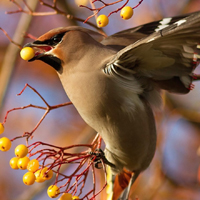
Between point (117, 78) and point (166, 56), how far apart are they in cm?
31

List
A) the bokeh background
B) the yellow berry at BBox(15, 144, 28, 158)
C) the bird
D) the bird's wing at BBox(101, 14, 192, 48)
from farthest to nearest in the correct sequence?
the bokeh background < the bird's wing at BBox(101, 14, 192, 48) < the bird < the yellow berry at BBox(15, 144, 28, 158)

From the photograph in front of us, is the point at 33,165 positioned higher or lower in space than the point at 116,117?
higher

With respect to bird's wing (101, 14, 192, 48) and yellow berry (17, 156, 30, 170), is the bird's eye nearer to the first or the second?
bird's wing (101, 14, 192, 48)

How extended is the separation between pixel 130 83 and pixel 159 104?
331 millimetres

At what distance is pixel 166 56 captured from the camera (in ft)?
7.43

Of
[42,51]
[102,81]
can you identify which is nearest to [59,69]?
[42,51]

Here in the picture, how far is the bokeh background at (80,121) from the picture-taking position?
140 inches

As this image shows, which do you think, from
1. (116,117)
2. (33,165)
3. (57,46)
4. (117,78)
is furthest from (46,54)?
(33,165)

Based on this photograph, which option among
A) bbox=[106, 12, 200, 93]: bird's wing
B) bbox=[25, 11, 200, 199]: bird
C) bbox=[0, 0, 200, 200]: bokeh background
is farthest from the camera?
bbox=[0, 0, 200, 200]: bokeh background

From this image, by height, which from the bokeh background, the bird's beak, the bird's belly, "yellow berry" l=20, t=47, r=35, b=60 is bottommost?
the bokeh background

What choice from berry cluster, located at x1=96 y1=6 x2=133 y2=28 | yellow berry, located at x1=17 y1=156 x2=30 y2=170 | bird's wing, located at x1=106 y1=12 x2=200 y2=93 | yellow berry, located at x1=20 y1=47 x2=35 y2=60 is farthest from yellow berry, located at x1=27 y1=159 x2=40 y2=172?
berry cluster, located at x1=96 y1=6 x2=133 y2=28

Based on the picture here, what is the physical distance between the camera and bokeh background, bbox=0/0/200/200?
354cm

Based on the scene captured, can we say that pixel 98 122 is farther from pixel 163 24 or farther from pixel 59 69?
pixel 163 24

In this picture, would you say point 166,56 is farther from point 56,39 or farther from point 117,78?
point 56,39
